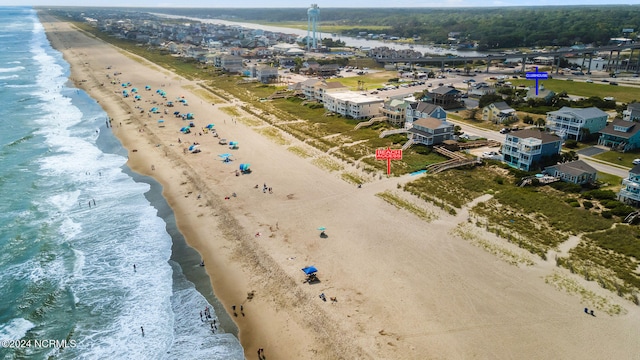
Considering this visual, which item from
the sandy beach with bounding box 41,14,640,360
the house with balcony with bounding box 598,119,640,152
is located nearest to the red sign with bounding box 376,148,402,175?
the sandy beach with bounding box 41,14,640,360

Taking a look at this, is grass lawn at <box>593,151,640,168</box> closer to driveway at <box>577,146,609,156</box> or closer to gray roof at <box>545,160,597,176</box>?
driveway at <box>577,146,609,156</box>

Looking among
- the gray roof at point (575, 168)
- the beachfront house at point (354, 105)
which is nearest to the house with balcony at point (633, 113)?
the gray roof at point (575, 168)

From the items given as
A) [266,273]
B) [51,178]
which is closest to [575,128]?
[266,273]

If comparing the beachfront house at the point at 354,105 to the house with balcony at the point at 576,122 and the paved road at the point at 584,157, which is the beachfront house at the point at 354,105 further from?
the house with balcony at the point at 576,122

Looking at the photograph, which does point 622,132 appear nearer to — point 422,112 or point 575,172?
point 575,172

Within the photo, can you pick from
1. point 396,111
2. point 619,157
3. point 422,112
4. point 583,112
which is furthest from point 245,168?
point 583,112

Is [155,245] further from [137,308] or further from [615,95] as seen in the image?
[615,95]
